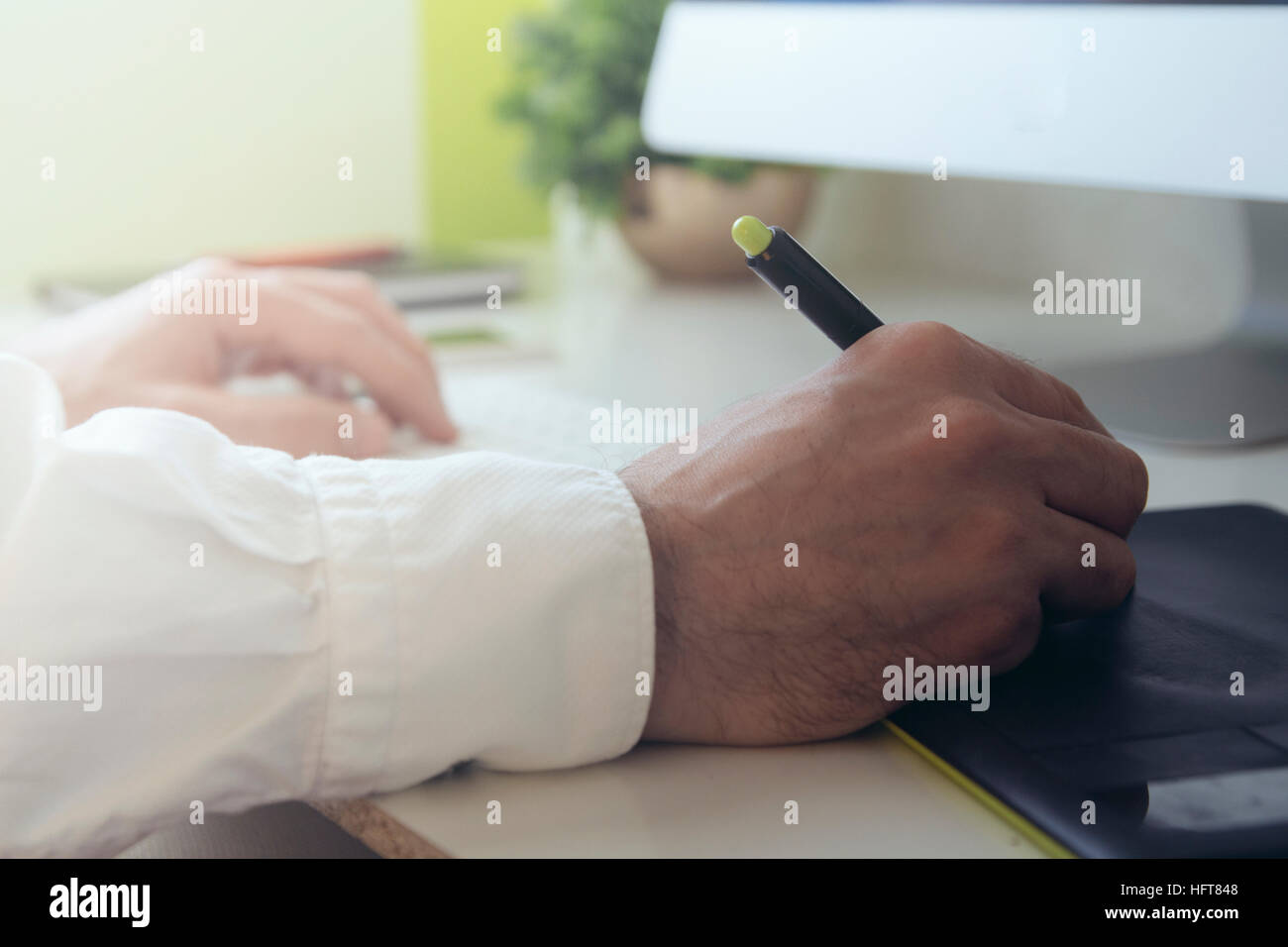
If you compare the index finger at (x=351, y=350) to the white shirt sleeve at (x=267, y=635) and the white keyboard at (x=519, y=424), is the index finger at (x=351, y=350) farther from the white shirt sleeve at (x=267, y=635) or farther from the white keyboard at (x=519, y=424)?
the white shirt sleeve at (x=267, y=635)

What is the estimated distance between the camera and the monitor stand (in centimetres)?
66

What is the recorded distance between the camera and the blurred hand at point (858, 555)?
0.37 meters

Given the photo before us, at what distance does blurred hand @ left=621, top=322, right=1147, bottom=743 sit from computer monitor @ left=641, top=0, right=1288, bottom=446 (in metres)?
0.25

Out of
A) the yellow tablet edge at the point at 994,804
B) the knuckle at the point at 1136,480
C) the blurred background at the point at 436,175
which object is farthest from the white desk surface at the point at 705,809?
the blurred background at the point at 436,175

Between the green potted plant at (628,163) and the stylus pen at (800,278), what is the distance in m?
0.72

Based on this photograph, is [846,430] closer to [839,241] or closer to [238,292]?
[238,292]

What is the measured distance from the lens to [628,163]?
1144mm

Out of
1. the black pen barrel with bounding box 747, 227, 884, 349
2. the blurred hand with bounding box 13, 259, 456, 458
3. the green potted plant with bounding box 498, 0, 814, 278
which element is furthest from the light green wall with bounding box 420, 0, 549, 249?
the black pen barrel with bounding box 747, 227, 884, 349

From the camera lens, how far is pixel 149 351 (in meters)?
0.67

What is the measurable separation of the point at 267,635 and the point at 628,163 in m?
0.86

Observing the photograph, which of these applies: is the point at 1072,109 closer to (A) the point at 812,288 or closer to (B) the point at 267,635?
(A) the point at 812,288

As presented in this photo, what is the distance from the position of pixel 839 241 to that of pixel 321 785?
3.48ft

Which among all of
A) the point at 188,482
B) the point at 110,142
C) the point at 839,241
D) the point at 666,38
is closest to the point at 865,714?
the point at 188,482
